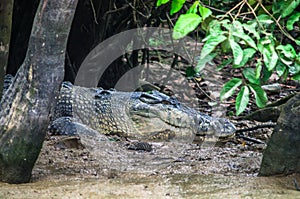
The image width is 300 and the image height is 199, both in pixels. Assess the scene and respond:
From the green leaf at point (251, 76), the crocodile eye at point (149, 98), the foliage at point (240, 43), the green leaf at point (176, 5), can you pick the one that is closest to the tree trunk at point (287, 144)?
the foliage at point (240, 43)

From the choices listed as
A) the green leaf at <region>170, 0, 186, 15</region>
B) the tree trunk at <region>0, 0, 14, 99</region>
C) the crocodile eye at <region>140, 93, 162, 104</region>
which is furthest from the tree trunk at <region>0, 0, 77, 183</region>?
the crocodile eye at <region>140, 93, 162, 104</region>

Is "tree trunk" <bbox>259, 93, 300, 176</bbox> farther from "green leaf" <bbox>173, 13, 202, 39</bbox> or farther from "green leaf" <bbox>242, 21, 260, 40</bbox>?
"green leaf" <bbox>173, 13, 202, 39</bbox>

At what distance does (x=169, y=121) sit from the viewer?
495cm

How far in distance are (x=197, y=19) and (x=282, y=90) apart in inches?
200

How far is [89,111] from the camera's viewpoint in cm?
545

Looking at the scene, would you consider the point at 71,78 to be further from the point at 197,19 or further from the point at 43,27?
the point at 197,19

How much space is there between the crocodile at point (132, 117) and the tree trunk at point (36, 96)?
1.97m

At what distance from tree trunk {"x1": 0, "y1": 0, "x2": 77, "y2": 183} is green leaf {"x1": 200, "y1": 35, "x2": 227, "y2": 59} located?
76 centimetres

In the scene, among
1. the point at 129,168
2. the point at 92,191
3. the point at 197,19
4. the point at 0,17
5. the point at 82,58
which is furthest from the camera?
the point at 82,58

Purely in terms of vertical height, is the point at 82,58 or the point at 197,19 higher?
the point at 197,19

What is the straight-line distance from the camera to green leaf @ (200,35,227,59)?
188 centimetres

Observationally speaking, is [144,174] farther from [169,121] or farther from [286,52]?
[169,121]

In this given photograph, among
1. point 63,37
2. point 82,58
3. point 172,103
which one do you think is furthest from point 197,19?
point 82,58

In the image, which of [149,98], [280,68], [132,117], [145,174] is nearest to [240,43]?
[280,68]
